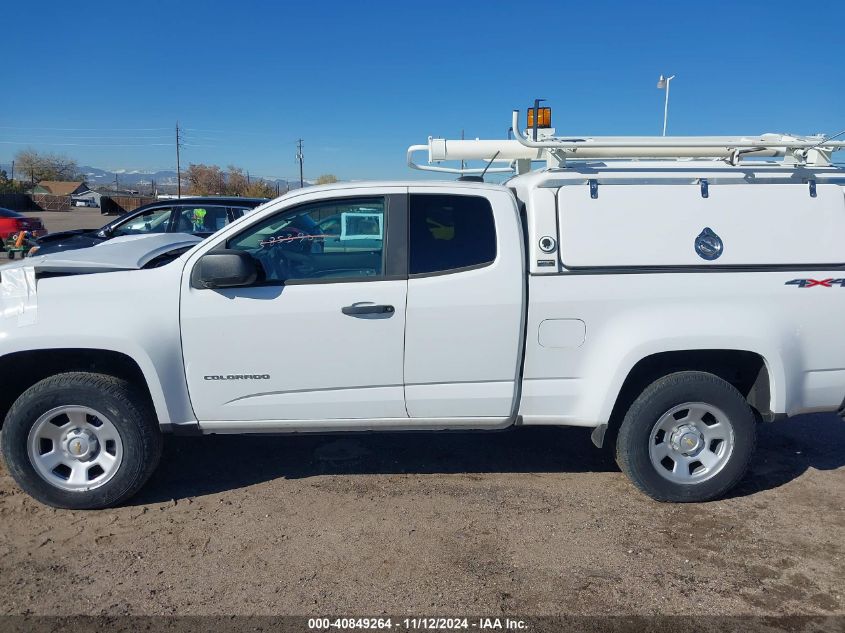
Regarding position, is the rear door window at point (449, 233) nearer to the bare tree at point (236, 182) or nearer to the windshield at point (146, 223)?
the windshield at point (146, 223)

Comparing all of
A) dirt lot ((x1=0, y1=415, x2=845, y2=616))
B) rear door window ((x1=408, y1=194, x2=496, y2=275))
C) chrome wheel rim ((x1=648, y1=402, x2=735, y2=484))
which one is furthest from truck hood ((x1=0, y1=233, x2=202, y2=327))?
chrome wheel rim ((x1=648, y1=402, x2=735, y2=484))

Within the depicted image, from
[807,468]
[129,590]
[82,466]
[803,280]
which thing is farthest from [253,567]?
[807,468]

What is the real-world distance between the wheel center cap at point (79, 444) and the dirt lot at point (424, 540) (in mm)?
385

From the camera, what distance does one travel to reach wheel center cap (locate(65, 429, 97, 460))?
12.9ft

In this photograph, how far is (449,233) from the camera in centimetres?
400

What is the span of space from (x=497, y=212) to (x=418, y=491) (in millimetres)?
1836

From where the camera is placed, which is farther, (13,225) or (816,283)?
(13,225)

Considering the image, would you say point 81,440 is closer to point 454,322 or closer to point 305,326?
point 305,326

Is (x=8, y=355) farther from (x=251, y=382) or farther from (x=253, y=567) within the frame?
→ (x=253, y=567)

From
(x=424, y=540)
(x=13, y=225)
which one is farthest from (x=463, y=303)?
(x=13, y=225)

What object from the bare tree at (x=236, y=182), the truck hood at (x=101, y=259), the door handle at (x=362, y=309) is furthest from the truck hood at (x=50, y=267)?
the bare tree at (x=236, y=182)

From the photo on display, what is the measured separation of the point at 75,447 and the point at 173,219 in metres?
7.50

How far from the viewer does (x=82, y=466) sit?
13.0 ft

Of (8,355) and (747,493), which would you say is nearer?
(8,355)
